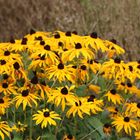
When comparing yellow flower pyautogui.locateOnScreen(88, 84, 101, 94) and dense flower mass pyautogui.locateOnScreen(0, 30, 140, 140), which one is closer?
dense flower mass pyautogui.locateOnScreen(0, 30, 140, 140)

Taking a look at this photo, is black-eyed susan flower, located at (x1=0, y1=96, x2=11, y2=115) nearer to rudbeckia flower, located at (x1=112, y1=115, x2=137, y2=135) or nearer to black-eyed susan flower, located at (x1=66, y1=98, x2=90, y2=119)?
black-eyed susan flower, located at (x1=66, y1=98, x2=90, y2=119)

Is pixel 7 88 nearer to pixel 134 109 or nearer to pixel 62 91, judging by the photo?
pixel 62 91

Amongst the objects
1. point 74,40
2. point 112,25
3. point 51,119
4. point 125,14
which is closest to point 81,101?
point 51,119

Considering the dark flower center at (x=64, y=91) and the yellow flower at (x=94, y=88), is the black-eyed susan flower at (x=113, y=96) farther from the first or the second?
the dark flower center at (x=64, y=91)

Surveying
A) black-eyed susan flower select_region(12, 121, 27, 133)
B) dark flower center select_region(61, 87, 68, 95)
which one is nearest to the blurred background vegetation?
black-eyed susan flower select_region(12, 121, 27, 133)

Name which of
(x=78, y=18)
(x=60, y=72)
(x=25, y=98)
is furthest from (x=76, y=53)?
(x=78, y=18)

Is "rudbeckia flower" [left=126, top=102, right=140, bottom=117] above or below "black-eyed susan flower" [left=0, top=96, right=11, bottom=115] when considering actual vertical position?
below
